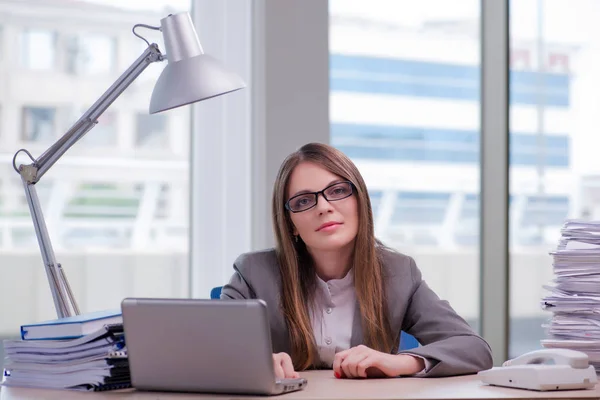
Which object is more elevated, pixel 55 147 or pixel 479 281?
pixel 55 147

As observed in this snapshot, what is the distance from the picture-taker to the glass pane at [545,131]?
3631 millimetres

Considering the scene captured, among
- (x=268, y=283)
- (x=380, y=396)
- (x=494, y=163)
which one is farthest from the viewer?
(x=494, y=163)

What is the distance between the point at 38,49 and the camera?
3.11 m

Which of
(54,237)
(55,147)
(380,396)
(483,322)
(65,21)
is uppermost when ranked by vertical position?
(65,21)

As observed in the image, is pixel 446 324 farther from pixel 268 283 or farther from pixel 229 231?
pixel 229 231

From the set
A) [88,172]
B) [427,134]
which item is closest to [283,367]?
[88,172]

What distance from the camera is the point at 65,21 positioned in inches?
124

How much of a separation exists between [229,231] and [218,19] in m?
0.87

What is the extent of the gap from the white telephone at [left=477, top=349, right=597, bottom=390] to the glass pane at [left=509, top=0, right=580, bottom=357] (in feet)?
6.79

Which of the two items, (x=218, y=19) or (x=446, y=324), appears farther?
(x=218, y=19)

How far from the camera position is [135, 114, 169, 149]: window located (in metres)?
3.27

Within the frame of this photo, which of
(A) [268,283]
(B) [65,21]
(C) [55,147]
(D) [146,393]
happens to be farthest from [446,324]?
(B) [65,21]

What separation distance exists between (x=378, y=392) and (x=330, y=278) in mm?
753

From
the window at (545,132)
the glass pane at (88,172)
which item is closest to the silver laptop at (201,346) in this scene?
the glass pane at (88,172)
